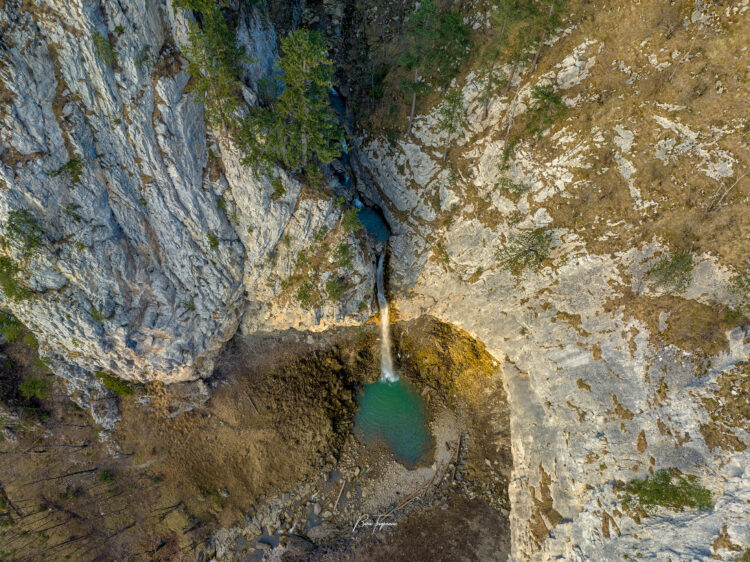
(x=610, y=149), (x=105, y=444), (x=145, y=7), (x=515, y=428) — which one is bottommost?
(x=105, y=444)

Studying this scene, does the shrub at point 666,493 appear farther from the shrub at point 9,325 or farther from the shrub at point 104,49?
the shrub at point 9,325

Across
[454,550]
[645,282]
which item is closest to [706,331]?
[645,282]

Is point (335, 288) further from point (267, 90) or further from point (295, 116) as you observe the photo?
point (267, 90)

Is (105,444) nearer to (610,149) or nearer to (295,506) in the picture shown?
(295,506)

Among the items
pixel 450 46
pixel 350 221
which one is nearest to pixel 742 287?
pixel 350 221

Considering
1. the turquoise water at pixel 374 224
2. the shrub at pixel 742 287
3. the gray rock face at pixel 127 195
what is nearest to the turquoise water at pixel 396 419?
the gray rock face at pixel 127 195

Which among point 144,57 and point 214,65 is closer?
point 144,57

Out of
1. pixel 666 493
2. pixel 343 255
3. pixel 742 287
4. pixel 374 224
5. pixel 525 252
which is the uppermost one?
pixel 374 224
